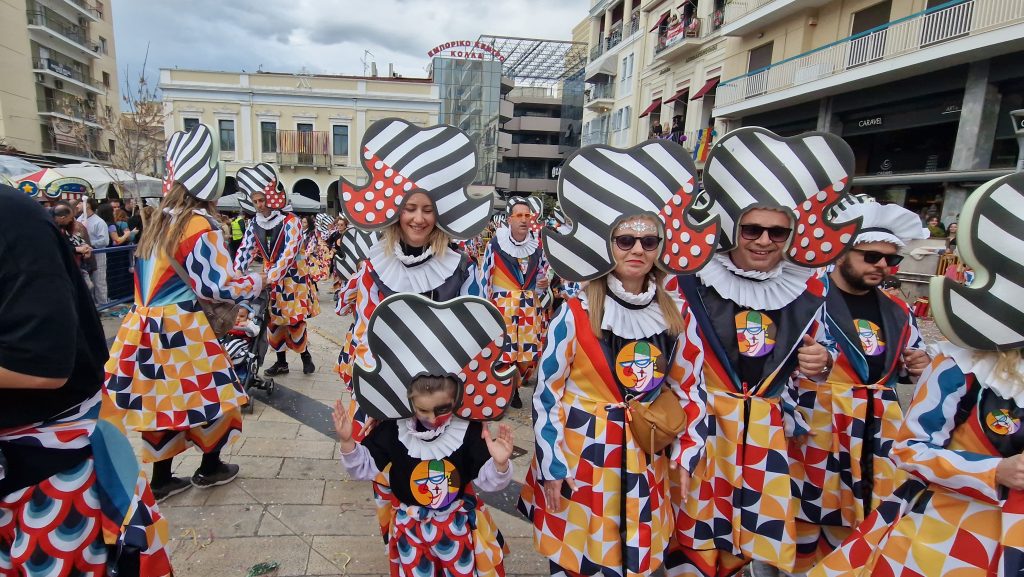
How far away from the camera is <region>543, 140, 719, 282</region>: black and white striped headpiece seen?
2055 mm

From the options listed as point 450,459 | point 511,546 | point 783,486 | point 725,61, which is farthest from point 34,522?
point 725,61

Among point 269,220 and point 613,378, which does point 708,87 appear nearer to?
point 269,220

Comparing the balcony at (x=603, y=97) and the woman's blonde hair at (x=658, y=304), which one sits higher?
the balcony at (x=603, y=97)

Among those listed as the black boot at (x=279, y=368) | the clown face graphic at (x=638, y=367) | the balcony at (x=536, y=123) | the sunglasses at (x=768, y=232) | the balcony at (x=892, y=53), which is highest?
the balcony at (x=536, y=123)

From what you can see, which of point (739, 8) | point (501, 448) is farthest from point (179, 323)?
point (739, 8)

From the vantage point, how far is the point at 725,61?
19.5 metres

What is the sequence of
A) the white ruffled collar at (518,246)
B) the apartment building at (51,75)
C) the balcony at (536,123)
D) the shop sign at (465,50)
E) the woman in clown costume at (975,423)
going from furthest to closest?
the balcony at (536,123) → the shop sign at (465,50) → the apartment building at (51,75) → the white ruffled collar at (518,246) → the woman in clown costume at (975,423)

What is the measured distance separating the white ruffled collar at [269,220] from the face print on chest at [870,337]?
4.98 meters

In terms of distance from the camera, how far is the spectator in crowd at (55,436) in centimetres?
132

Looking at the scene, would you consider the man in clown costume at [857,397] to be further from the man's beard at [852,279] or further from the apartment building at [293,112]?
the apartment building at [293,112]

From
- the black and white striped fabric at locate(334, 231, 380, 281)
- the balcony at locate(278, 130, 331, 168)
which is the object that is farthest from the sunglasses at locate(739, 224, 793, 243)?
the balcony at locate(278, 130, 331, 168)

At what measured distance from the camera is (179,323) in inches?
116

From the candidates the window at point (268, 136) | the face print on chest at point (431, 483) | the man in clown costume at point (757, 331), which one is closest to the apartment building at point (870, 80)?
the man in clown costume at point (757, 331)

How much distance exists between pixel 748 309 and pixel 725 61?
20656 millimetres
